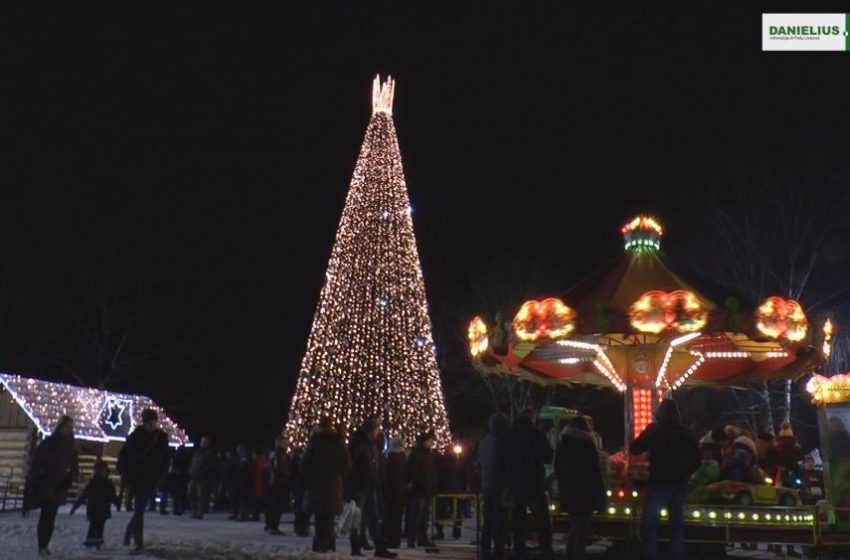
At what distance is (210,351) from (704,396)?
75.5 ft

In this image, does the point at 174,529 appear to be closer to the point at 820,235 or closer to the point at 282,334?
the point at 820,235

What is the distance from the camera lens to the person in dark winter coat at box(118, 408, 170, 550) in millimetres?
9367

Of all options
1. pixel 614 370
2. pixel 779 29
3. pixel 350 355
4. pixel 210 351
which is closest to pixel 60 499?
pixel 614 370

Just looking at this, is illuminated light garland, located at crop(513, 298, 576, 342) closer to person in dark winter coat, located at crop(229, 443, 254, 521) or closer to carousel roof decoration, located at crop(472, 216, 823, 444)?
carousel roof decoration, located at crop(472, 216, 823, 444)

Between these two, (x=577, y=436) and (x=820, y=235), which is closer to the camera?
(x=577, y=436)

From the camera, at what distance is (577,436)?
8.77 meters

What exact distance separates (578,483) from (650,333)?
5.99 m

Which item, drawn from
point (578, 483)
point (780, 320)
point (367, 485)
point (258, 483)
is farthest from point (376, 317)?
point (578, 483)

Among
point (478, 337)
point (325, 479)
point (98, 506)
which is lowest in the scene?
point (98, 506)

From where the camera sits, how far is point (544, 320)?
48.4 ft

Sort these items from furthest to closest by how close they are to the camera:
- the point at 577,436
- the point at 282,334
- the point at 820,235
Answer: the point at 282,334, the point at 820,235, the point at 577,436

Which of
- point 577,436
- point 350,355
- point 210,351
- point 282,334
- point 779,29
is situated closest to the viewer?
point 577,436

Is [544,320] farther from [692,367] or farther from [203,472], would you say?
[203,472]

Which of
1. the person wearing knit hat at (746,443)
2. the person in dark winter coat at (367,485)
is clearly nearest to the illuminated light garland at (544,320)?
the person wearing knit hat at (746,443)
